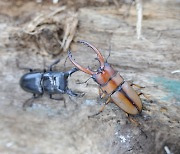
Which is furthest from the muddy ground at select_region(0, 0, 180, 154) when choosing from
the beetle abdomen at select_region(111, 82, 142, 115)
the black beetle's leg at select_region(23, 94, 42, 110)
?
the beetle abdomen at select_region(111, 82, 142, 115)

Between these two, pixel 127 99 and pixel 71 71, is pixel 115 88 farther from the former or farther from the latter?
pixel 71 71

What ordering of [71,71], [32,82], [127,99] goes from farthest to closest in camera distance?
[32,82] → [71,71] → [127,99]

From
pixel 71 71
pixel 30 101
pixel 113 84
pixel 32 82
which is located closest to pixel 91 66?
pixel 71 71

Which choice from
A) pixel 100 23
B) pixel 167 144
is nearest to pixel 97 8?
pixel 100 23

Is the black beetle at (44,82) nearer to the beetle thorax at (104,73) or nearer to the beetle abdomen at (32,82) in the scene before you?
the beetle abdomen at (32,82)

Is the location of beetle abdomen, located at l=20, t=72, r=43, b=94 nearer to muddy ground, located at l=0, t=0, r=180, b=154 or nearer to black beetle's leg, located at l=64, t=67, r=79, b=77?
muddy ground, located at l=0, t=0, r=180, b=154
